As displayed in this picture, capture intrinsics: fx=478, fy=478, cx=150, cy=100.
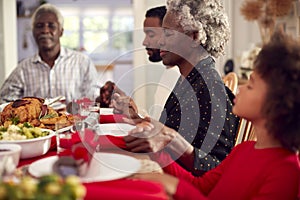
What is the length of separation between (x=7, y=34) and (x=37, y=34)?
1.10 m

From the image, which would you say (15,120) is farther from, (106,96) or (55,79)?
(55,79)

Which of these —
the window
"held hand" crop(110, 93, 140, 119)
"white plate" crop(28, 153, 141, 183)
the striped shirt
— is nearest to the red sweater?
"white plate" crop(28, 153, 141, 183)

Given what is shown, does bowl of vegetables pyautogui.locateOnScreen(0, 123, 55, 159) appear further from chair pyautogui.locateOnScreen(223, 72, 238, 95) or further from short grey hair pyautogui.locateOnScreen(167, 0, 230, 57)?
chair pyautogui.locateOnScreen(223, 72, 238, 95)

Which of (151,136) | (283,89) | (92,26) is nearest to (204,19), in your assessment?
(151,136)

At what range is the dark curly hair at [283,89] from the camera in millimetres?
919

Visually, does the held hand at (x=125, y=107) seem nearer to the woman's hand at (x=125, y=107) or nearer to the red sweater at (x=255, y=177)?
the woman's hand at (x=125, y=107)

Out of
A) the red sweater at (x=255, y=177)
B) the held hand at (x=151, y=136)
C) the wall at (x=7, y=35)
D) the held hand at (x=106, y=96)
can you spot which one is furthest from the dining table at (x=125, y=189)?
the wall at (x=7, y=35)

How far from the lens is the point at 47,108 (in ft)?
5.29

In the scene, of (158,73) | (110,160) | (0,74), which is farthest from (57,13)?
(110,160)

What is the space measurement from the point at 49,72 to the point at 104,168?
2.42 m

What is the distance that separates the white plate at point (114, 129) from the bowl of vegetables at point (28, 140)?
0.70ft

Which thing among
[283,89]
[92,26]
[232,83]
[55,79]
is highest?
[92,26]

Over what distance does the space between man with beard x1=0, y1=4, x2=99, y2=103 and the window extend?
4266 mm

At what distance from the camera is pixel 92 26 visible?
788cm
